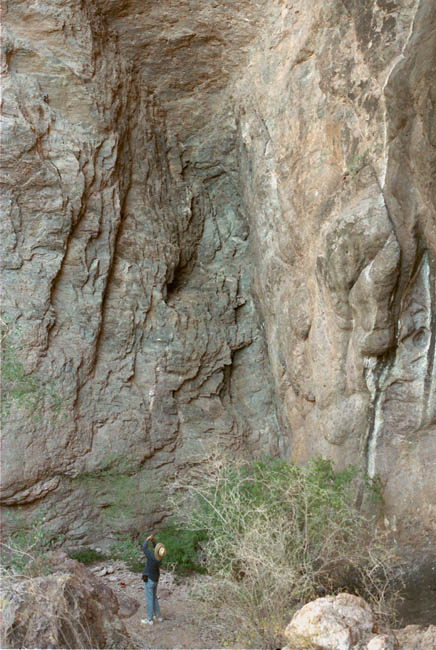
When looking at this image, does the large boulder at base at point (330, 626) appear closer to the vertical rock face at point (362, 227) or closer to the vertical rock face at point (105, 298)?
the vertical rock face at point (362, 227)

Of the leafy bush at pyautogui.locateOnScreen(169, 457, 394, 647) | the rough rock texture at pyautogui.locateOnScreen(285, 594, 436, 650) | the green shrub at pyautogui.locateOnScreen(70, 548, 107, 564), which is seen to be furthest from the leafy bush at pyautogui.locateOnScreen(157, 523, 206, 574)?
the rough rock texture at pyautogui.locateOnScreen(285, 594, 436, 650)

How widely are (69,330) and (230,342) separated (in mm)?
2431

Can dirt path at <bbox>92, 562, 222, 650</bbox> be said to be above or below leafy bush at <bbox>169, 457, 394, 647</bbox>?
below

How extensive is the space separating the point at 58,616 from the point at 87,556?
10.5 ft

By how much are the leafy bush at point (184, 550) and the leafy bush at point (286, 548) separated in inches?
36.8

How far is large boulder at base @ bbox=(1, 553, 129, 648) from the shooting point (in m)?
4.79

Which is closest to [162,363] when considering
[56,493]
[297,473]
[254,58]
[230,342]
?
Result: [230,342]

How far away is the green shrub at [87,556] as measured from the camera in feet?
25.9

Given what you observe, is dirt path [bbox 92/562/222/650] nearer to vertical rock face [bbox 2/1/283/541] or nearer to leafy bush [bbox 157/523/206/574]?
leafy bush [bbox 157/523/206/574]

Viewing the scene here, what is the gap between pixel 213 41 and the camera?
881cm

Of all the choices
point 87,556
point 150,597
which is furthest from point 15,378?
point 150,597

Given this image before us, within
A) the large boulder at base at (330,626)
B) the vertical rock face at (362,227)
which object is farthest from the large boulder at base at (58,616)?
the vertical rock face at (362,227)

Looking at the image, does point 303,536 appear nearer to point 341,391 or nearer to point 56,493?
point 341,391

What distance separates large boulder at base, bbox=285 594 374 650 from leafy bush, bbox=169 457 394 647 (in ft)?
2.07
